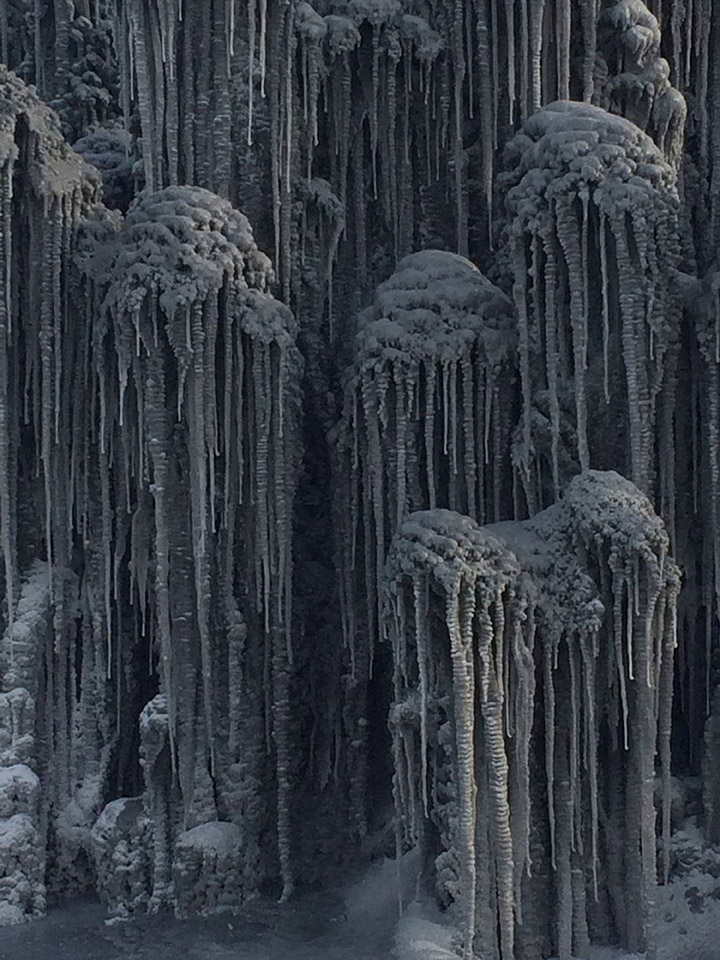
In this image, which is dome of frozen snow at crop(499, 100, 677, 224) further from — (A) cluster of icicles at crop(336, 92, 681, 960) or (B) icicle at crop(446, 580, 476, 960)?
(B) icicle at crop(446, 580, 476, 960)

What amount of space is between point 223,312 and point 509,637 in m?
5.28

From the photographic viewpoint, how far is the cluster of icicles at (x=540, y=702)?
45.2 feet

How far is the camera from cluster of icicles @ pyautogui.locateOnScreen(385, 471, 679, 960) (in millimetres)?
13773

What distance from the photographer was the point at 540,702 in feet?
47.4

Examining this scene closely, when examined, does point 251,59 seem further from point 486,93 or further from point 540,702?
point 540,702

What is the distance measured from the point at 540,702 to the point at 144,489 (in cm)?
544

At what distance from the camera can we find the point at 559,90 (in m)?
17.8

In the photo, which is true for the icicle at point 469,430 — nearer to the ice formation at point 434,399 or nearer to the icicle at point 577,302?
the ice formation at point 434,399

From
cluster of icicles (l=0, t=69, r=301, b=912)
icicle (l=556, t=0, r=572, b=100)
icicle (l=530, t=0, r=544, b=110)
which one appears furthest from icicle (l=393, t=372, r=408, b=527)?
icicle (l=556, t=0, r=572, b=100)

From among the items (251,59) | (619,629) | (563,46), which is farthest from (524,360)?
(251,59)

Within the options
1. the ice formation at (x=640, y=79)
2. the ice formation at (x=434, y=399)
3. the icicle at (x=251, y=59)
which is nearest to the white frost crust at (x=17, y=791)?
the ice formation at (x=434, y=399)

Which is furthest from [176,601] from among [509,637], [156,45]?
[156,45]

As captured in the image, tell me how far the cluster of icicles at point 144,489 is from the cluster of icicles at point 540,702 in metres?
2.78

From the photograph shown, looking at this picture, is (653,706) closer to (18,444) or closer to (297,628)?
(297,628)
